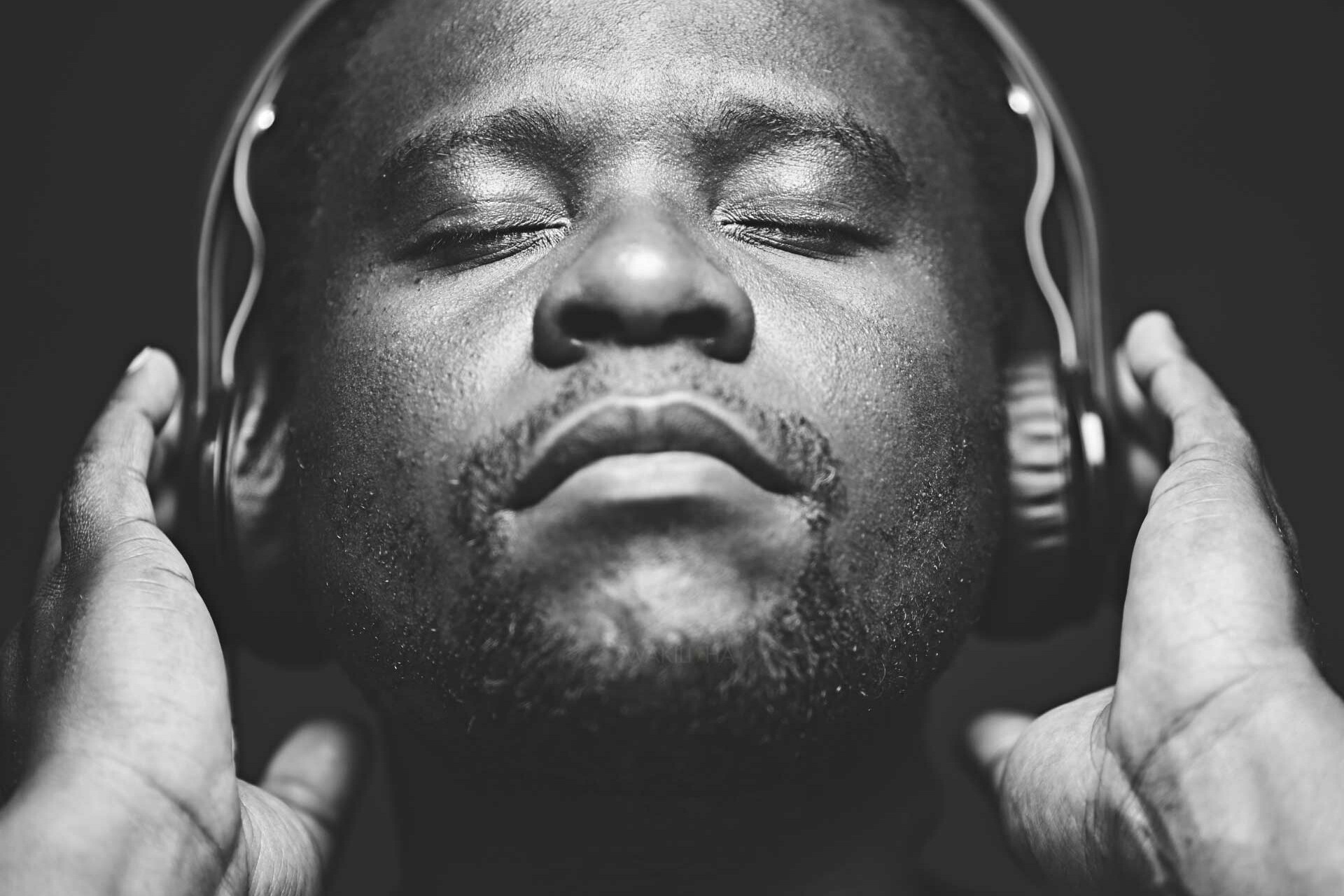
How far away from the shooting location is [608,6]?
163 cm

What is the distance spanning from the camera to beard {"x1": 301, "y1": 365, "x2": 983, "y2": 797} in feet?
4.25

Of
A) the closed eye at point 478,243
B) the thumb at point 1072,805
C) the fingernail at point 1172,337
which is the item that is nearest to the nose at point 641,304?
the closed eye at point 478,243

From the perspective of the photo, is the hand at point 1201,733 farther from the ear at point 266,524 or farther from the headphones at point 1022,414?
the ear at point 266,524

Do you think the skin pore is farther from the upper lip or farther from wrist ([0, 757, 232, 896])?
wrist ([0, 757, 232, 896])

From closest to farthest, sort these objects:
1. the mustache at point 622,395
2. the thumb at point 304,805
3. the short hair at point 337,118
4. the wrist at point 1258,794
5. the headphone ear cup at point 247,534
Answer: the wrist at point 1258,794, the mustache at point 622,395, the thumb at point 304,805, the headphone ear cup at point 247,534, the short hair at point 337,118

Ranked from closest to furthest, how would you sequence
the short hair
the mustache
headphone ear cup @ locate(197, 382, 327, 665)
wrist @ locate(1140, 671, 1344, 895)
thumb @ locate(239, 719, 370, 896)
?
wrist @ locate(1140, 671, 1344, 895) → the mustache → thumb @ locate(239, 719, 370, 896) → headphone ear cup @ locate(197, 382, 327, 665) → the short hair

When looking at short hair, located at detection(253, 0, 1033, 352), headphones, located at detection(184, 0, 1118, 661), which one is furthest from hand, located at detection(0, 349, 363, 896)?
short hair, located at detection(253, 0, 1033, 352)

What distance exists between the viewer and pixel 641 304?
4.47ft

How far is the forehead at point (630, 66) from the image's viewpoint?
1545mm

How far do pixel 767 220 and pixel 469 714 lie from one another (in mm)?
623

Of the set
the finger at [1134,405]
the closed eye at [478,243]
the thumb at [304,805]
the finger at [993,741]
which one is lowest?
the thumb at [304,805]

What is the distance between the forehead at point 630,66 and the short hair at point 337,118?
6 centimetres

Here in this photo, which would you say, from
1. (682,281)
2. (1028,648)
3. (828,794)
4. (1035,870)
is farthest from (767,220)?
(1028,648)

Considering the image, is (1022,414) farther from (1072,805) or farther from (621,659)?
(621,659)
